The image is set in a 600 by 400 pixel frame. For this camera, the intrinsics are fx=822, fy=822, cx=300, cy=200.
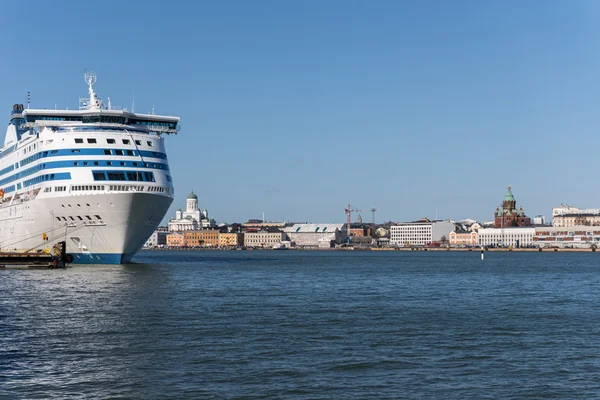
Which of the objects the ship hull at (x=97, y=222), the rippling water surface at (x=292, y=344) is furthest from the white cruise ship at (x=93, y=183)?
the rippling water surface at (x=292, y=344)

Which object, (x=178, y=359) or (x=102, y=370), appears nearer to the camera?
(x=102, y=370)

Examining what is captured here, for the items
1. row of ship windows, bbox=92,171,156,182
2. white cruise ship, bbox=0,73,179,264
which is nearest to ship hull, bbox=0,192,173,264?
white cruise ship, bbox=0,73,179,264

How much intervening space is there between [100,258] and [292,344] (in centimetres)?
4508

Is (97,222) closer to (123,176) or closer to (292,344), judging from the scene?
(123,176)

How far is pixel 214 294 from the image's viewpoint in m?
49.3

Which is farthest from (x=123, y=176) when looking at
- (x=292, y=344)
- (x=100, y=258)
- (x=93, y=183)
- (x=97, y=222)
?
(x=292, y=344)

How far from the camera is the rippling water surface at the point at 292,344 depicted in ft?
72.7

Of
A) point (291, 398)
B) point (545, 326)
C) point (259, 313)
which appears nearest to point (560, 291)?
point (545, 326)

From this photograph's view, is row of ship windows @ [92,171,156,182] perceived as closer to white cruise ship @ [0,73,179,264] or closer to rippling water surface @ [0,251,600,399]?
white cruise ship @ [0,73,179,264]

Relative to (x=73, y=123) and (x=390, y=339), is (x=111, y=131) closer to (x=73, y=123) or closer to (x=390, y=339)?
(x=73, y=123)

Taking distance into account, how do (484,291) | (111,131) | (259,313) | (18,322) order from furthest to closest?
(111,131), (484,291), (259,313), (18,322)

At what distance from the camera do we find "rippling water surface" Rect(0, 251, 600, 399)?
22.2 meters

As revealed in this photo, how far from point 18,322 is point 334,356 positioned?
15.0 meters

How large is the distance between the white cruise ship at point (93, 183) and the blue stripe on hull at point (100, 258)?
9 centimetres
